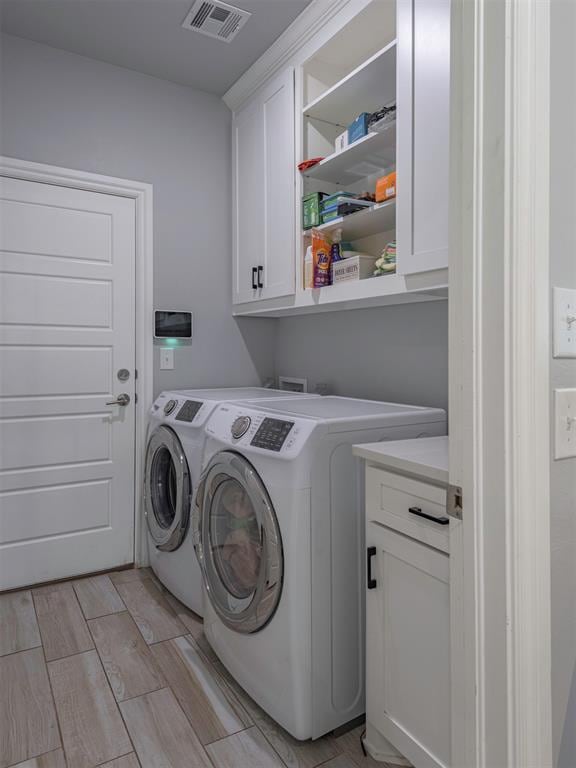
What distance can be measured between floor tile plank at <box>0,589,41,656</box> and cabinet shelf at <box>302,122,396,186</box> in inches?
90.4

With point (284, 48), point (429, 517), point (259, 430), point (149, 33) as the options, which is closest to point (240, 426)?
point (259, 430)

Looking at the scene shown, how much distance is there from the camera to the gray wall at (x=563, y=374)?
79 centimetres

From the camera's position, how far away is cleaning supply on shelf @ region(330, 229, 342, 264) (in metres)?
2.10

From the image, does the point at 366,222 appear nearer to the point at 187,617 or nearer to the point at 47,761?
the point at 187,617

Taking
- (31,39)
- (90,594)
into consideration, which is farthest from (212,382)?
Result: (31,39)

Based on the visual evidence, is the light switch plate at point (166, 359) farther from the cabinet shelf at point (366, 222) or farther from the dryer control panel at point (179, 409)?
the cabinet shelf at point (366, 222)

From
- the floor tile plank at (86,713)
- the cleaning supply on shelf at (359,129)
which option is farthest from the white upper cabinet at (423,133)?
the floor tile plank at (86,713)

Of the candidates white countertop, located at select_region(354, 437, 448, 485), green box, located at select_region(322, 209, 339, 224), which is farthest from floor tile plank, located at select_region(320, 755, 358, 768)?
green box, located at select_region(322, 209, 339, 224)

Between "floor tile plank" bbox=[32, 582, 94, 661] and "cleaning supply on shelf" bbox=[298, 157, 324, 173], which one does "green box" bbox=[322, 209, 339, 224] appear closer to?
"cleaning supply on shelf" bbox=[298, 157, 324, 173]

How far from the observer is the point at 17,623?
207 centimetres

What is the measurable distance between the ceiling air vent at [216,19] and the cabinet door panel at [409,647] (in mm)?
2192

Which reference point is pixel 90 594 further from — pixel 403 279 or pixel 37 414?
pixel 403 279

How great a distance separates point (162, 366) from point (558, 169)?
2.25 meters

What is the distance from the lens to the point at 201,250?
282 centimetres
